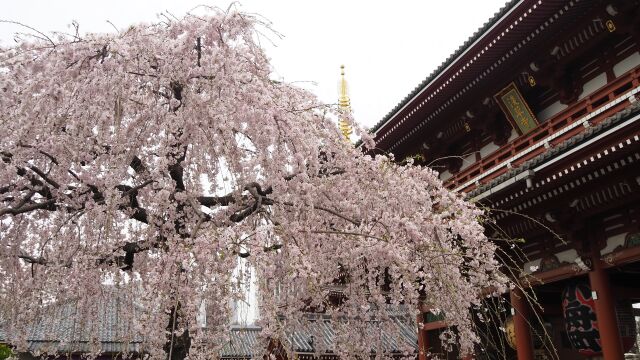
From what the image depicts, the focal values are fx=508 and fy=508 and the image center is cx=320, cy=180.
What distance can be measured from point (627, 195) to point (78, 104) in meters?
6.83

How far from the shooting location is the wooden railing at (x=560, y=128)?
23.6ft

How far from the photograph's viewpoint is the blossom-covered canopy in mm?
4445

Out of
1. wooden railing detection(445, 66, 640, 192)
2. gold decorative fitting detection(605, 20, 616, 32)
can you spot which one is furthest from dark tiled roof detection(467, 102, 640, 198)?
gold decorative fitting detection(605, 20, 616, 32)

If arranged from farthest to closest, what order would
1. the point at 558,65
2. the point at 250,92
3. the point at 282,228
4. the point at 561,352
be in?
1. the point at 561,352
2. the point at 558,65
3. the point at 250,92
4. the point at 282,228

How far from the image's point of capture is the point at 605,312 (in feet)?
24.1

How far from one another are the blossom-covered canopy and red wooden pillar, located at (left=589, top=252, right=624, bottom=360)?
8.68ft

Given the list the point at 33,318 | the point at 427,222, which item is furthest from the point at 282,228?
the point at 33,318

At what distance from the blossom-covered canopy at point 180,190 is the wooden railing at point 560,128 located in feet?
10.9

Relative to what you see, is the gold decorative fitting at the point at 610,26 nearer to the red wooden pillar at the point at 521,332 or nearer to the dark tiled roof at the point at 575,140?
the dark tiled roof at the point at 575,140

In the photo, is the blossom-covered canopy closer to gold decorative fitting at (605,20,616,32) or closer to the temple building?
the temple building

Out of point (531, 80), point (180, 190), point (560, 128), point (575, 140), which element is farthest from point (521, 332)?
point (180, 190)

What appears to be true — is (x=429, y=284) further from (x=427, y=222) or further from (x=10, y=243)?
(x=10, y=243)

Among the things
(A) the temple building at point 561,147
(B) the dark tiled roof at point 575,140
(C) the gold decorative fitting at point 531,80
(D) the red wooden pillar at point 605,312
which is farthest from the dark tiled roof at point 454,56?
(D) the red wooden pillar at point 605,312

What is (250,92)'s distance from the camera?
5023mm
